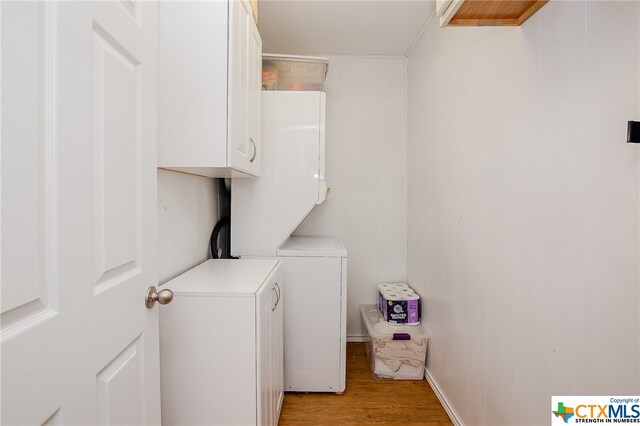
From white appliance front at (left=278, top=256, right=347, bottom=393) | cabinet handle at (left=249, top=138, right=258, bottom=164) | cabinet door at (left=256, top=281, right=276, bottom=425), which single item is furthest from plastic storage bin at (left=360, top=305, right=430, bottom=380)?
cabinet handle at (left=249, top=138, right=258, bottom=164)

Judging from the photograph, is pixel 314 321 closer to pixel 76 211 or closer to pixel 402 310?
pixel 402 310

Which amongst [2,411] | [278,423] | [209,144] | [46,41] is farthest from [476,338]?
[46,41]

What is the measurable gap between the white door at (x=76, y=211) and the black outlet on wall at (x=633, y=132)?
1.22 m

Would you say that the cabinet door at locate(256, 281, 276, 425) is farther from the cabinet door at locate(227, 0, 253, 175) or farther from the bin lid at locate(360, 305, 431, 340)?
the bin lid at locate(360, 305, 431, 340)

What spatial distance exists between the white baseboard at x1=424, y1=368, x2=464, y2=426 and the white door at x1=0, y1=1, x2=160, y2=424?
1.53 m

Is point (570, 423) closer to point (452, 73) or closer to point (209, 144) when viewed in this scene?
point (209, 144)

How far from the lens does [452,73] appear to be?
69.9 inches

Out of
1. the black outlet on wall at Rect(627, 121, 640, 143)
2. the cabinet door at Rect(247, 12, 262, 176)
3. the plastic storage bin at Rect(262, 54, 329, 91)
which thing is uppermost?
the plastic storage bin at Rect(262, 54, 329, 91)

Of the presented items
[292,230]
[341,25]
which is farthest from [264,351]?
[341,25]

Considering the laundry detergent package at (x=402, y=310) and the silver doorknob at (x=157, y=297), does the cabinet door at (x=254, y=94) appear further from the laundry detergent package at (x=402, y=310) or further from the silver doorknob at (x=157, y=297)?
the laundry detergent package at (x=402, y=310)

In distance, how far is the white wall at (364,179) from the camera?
2668 millimetres

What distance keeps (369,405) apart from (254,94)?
1.88m

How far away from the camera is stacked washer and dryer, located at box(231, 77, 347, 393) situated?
1.93m

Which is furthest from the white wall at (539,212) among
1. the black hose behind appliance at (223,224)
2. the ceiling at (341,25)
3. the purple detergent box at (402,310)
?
the black hose behind appliance at (223,224)
